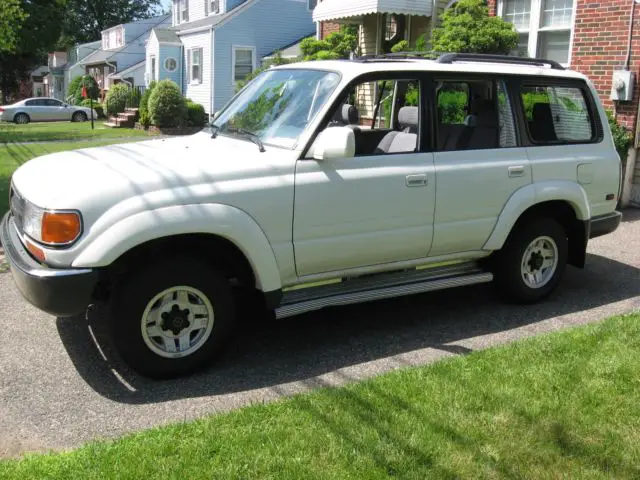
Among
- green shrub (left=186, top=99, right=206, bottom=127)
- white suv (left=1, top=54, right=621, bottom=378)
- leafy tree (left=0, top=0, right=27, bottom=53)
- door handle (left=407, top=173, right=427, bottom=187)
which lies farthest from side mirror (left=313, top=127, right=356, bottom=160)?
green shrub (left=186, top=99, right=206, bottom=127)

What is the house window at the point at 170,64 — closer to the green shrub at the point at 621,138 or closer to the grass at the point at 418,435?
the green shrub at the point at 621,138

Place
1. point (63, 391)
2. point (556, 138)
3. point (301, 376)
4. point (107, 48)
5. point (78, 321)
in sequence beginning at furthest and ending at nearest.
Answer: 1. point (107, 48)
2. point (556, 138)
3. point (78, 321)
4. point (301, 376)
5. point (63, 391)

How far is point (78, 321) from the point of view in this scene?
5316 mm

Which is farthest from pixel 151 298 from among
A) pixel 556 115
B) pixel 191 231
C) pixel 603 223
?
pixel 603 223

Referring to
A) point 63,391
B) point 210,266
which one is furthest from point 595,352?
point 63,391

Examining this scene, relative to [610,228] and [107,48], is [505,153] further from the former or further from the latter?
[107,48]

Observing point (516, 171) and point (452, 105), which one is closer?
point (516, 171)

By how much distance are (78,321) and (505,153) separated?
3625mm

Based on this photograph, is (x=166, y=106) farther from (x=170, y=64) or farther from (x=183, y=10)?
(x=183, y=10)

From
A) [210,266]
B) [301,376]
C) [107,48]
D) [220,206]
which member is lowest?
[301,376]

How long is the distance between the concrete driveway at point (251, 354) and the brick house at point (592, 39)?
4207mm

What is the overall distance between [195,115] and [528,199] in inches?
879

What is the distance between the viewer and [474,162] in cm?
530

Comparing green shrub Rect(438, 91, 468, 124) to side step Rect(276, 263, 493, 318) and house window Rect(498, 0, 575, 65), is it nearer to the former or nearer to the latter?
side step Rect(276, 263, 493, 318)
